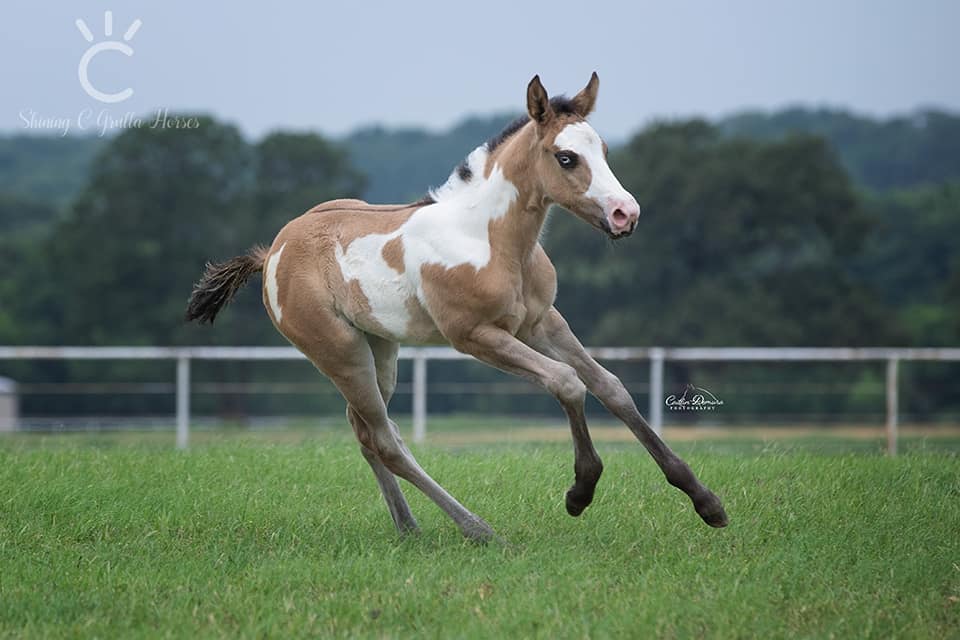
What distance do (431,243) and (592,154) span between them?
89 cm

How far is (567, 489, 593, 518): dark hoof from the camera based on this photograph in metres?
5.54

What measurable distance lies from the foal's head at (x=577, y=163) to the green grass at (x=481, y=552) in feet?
4.82

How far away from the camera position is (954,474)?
7.21m

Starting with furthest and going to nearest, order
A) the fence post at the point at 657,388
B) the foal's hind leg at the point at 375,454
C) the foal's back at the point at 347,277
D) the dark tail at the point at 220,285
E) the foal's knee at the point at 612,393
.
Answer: the fence post at the point at 657,388 → the dark tail at the point at 220,285 → the foal's hind leg at the point at 375,454 → the foal's back at the point at 347,277 → the foal's knee at the point at 612,393

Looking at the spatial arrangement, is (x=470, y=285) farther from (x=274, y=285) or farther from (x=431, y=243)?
(x=274, y=285)

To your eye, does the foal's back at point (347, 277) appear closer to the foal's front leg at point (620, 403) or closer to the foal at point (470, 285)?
the foal at point (470, 285)

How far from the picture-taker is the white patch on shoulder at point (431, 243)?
573cm

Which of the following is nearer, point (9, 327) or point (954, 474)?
point (954, 474)

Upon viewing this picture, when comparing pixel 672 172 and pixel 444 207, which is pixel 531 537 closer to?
pixel 444 207

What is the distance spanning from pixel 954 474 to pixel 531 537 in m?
2.90

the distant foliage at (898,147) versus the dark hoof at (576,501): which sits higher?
the distant foliage at (898,147)

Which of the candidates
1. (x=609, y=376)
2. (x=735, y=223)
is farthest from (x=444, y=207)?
(x=735, y=223)

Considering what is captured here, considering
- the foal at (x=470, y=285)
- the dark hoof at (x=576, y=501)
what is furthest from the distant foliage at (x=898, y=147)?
the dark hoof at (x=576, y=501)

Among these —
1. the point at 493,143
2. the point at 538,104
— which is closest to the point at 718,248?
the point at 493,143
